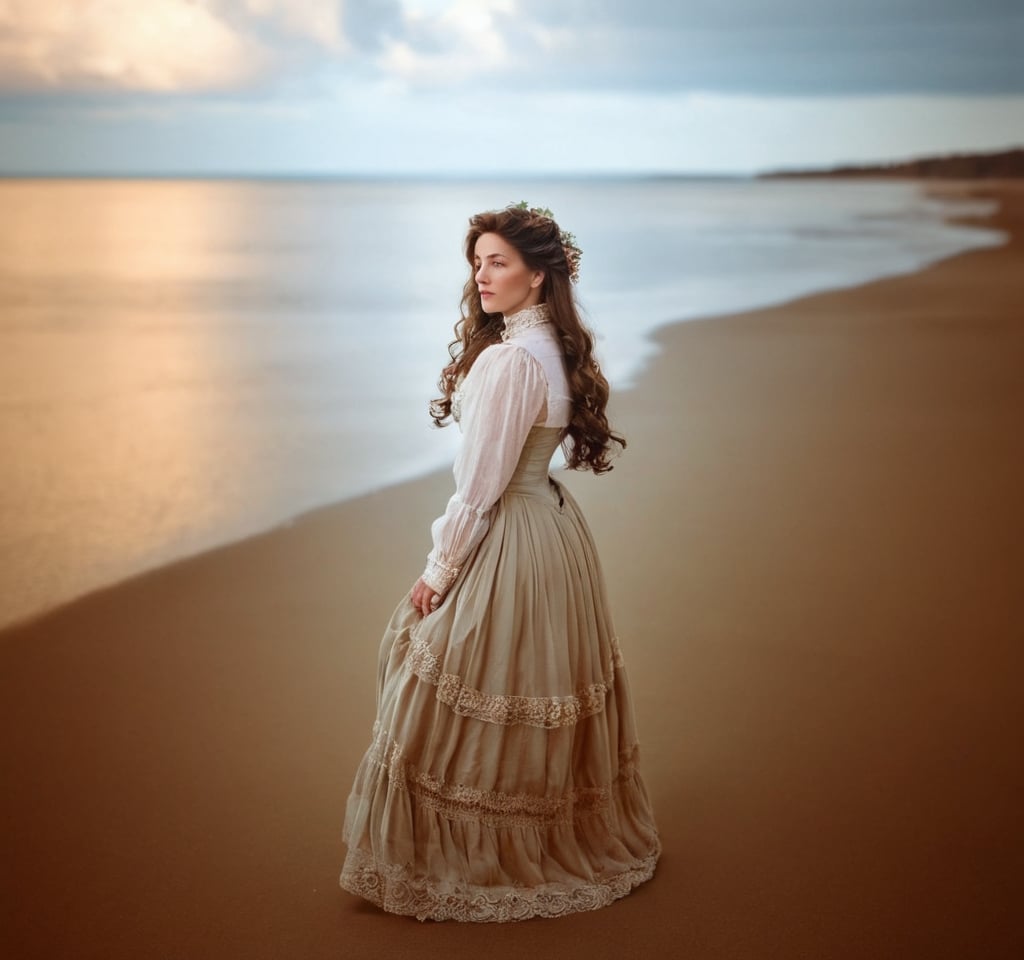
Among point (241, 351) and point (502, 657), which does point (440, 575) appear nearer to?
point (502, 657)

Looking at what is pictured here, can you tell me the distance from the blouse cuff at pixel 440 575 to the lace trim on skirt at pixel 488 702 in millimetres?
118

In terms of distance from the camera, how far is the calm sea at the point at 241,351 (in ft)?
18.0

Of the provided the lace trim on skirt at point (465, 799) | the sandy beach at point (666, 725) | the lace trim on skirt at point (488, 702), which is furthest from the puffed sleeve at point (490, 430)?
the sandy beach at point (666, 725)

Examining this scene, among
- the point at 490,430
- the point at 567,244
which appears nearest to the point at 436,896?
the point at 490,430

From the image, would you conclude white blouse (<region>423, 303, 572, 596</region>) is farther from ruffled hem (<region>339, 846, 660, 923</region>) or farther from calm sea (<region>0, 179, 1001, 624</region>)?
calm sea (<region>0, 179, 1001, 624</region>)

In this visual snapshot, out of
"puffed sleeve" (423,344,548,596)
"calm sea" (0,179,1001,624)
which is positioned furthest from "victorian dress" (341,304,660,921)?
"calm sea" (0,179,1001,624)

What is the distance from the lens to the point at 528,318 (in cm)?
255

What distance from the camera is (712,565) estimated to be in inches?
184

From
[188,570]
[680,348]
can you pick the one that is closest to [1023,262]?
[680,348]

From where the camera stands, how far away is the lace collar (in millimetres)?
2545

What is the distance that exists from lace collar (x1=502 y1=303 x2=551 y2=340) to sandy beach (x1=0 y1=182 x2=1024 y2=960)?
124 cm

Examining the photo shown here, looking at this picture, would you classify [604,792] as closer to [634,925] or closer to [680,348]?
[634,925]

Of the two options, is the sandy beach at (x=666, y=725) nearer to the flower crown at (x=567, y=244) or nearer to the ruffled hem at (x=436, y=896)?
the ruffled hem at (x=436, y=896)

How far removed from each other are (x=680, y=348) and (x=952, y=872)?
737cm
